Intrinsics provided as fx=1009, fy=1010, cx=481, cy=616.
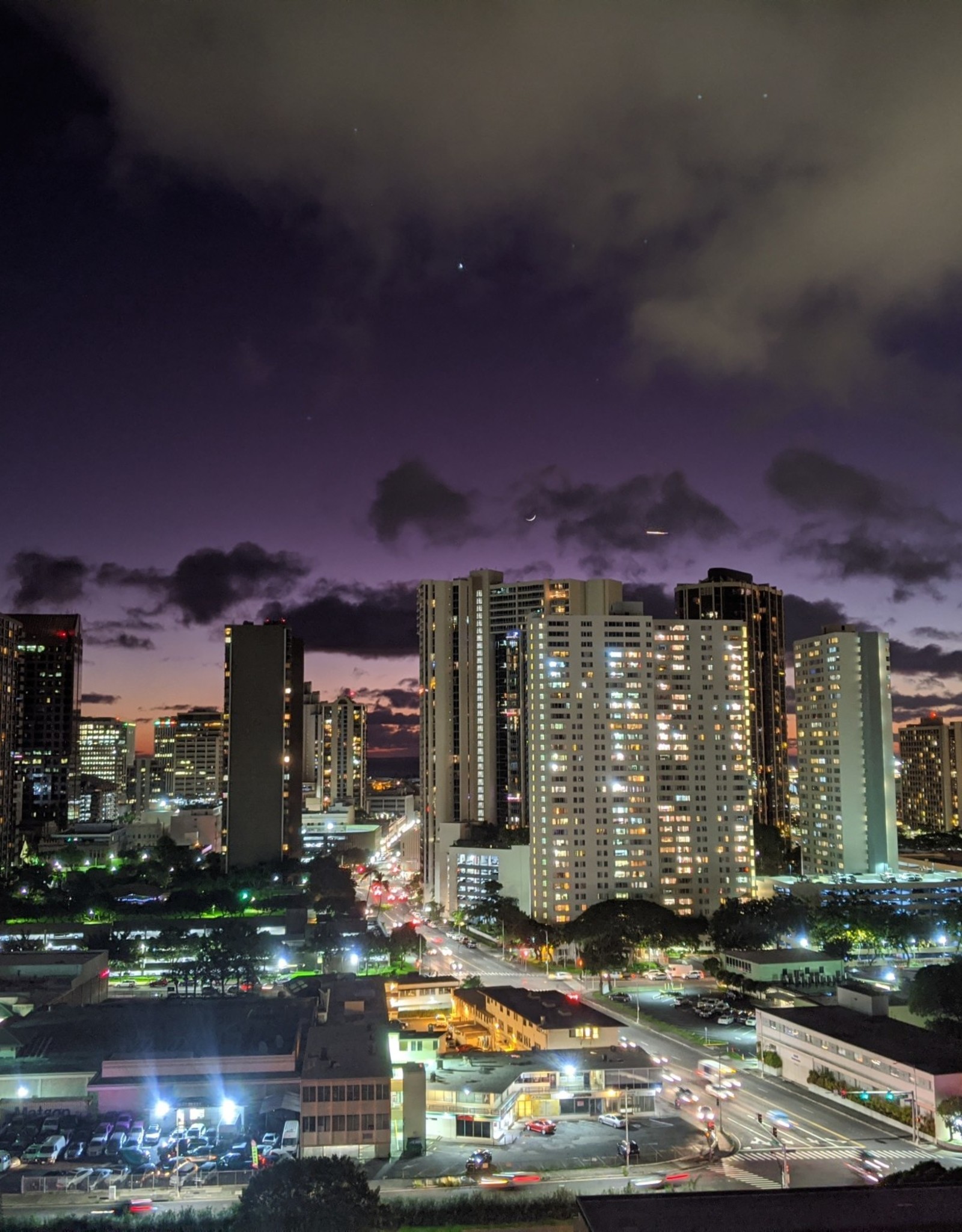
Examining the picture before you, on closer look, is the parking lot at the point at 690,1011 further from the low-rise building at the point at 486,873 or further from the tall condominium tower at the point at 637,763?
the low-rise building at the point at 486,873

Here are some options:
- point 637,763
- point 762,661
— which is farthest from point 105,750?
point 637,763

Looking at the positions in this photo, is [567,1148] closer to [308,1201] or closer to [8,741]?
[308,1201]

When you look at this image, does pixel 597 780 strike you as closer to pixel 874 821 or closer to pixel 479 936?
A: pixel 479 936

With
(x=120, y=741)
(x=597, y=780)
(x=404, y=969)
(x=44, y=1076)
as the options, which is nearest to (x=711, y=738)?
(x=597, y=780)

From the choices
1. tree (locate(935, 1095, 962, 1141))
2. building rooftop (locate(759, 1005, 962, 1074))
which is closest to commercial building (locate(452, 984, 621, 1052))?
building rooftop (locate(759, 1005, 962, 1074))

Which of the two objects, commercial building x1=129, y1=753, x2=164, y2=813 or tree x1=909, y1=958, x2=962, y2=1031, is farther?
commercial building x1=129, y1=753, x2=164, y2=813

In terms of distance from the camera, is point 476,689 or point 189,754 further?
point 189,754

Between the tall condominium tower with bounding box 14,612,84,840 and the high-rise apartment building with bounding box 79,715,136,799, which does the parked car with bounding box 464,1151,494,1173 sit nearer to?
the tall condominium tower with bounding box 14,612,84,840
